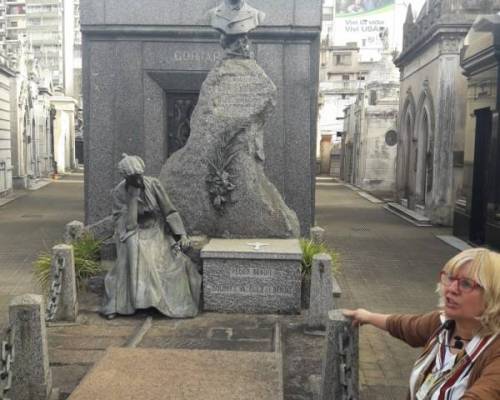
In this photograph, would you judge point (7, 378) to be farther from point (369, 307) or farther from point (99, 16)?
point (99, 16)

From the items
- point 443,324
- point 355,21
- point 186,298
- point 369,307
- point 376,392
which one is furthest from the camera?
point 355,21

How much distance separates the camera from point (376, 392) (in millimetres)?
5328

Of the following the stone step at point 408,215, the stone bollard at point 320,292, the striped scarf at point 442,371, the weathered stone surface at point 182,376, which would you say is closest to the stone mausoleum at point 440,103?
the stone step at point 408,215

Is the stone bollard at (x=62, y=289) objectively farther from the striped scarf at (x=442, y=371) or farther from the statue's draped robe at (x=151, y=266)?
the striped scarf at (x=442, y=371)

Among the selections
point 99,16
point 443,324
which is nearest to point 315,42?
point 99,16

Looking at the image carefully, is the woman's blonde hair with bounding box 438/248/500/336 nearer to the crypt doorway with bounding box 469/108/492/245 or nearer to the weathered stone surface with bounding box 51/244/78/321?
the weathered stone surface with bounding box 51/244/78/321

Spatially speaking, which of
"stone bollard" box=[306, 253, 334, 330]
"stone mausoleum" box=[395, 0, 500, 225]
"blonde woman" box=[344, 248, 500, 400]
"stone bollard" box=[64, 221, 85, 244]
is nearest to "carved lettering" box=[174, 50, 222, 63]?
"stone bollard" box=[64, 221, 85, 244]

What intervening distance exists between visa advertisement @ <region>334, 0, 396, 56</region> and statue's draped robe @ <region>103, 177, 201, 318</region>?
241 feet

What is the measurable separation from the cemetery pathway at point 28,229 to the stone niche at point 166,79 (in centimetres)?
175

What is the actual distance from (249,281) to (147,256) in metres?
1.15

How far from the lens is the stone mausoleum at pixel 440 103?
51.8ft

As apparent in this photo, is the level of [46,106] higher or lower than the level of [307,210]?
higher

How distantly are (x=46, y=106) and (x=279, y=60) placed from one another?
28.4m

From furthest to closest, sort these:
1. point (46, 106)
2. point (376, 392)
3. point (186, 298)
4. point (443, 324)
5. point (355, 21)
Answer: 1. point (355, 21)
2. point (46, 106)
3. point (186, 298)
4. point (376, 392)
5. point (443, 324)
